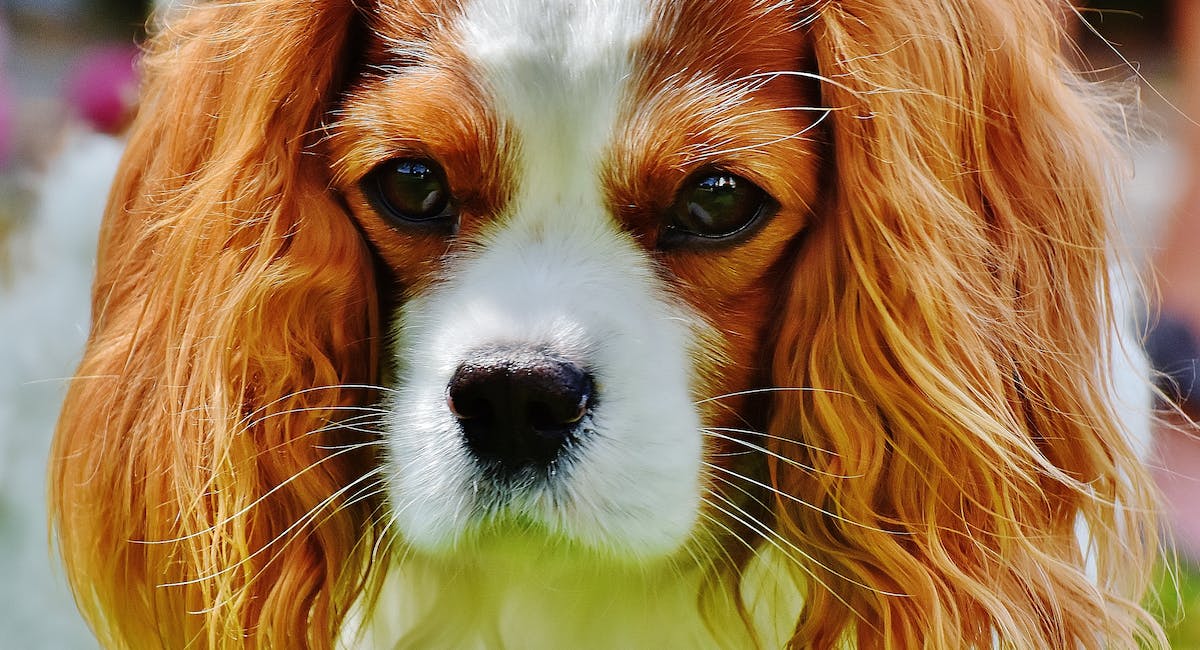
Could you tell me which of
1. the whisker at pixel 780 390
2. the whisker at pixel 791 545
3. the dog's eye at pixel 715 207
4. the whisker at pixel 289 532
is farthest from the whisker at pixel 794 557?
the whisker at pixel 289 532

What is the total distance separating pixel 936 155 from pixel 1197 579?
6.66ft

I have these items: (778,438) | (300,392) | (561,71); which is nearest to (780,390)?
(778,438)

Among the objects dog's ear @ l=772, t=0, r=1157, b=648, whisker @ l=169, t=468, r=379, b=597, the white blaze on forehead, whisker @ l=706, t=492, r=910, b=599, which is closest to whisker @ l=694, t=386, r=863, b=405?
dog's ear @ l=772, t=0, r=1157, b=648

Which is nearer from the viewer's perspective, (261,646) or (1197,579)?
(261,646)

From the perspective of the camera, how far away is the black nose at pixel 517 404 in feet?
3.90

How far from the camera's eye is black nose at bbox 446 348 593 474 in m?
1.19

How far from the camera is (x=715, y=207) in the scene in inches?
50.5

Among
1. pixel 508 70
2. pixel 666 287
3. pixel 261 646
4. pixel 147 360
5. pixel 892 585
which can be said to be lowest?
pixel 261 646

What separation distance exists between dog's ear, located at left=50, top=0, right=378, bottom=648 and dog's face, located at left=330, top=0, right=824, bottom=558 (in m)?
0.10

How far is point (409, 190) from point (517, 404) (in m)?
0.29

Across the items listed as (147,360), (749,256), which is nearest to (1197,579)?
(749,256)

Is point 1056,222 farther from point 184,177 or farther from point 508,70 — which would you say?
point 184,177

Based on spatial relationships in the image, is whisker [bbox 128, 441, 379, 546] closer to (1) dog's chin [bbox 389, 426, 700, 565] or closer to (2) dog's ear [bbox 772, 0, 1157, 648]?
(1) dog's chin [bbox 389, 426, 700, 565]

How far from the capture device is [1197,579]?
9.37 feet
